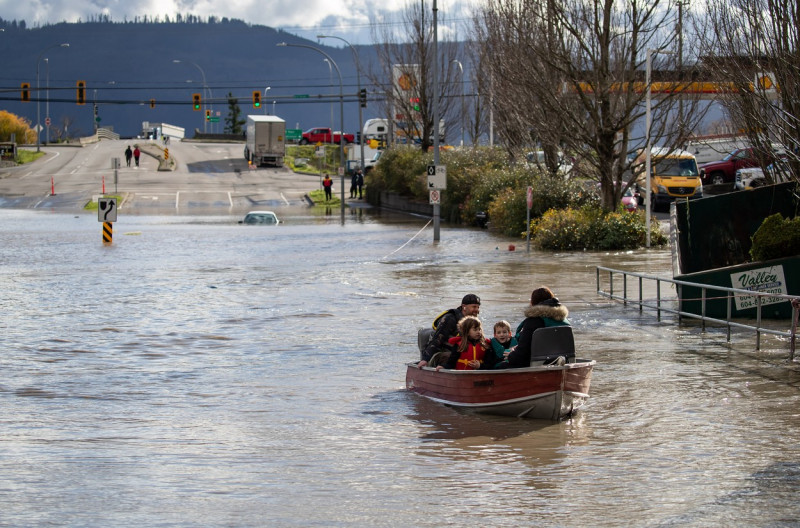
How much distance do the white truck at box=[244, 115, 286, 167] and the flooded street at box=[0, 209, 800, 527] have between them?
62147 millimetres

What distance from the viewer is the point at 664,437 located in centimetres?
1139

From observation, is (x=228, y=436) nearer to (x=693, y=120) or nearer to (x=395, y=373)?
(x=395, y=373)

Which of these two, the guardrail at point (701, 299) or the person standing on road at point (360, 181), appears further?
the person standing on road at point (360, 181)

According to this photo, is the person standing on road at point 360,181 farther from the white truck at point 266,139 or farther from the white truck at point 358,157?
the white truck at point 266,139

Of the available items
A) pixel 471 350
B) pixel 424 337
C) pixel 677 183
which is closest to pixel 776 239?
pixel 424 337

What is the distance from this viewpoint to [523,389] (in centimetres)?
1186

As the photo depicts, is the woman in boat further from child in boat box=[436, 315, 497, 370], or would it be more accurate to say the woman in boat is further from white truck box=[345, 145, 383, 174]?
white truck box=[345, 145, 383, 174]

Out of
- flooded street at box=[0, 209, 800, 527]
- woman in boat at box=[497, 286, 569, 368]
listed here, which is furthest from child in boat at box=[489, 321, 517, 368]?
flooded street at box=[0, 209, 800, 527]

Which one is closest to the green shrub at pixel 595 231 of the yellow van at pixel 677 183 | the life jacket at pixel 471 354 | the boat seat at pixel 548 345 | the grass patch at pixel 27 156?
the yellow van at pixel 677 183

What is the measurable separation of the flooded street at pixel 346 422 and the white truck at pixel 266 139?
62147 millimetres

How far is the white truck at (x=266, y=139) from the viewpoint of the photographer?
8638cm

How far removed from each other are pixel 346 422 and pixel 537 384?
87.4 inches

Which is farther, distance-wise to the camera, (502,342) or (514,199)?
(514,199)

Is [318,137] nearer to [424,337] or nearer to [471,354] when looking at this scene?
[424,337]
